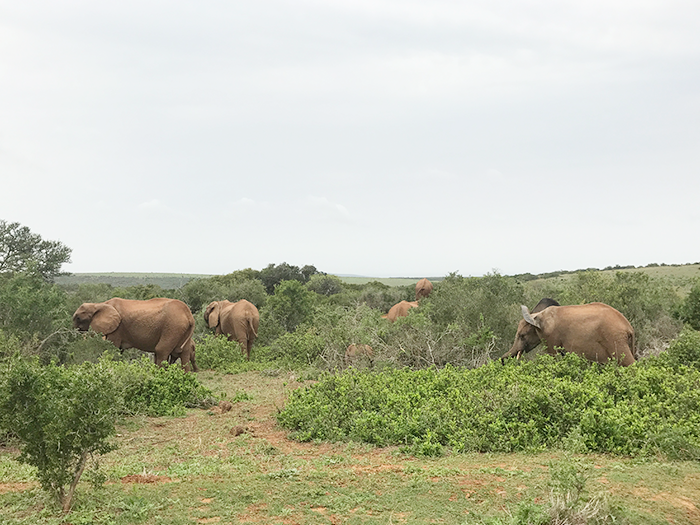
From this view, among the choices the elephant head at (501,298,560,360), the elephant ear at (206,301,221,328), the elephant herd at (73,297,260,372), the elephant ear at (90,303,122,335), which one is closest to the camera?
the elephant head at (501,298,560,360)

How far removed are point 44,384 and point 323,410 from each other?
4.27 metres

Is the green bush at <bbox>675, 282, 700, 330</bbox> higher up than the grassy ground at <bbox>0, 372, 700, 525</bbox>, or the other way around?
the green bush at <bbox>675, 282, 700, 330</bbox>

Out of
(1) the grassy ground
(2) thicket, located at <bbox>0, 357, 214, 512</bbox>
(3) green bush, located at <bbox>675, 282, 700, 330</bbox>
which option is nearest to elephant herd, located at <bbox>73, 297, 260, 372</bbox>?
(1) the grassy ground

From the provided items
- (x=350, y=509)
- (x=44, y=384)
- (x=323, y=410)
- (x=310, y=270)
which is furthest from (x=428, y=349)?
(x=310, y=270)

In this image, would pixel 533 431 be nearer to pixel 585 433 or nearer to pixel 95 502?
pixel 585 433

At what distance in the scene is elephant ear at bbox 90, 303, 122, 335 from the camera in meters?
14.1

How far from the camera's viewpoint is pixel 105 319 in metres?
14.2

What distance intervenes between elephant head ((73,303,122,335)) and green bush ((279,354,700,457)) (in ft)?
22.4

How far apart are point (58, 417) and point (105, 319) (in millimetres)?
10033

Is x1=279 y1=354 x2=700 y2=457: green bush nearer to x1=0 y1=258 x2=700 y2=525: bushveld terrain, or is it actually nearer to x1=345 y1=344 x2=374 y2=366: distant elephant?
x1=0 y1=258 x2=700 y2=525: bushveld terrain

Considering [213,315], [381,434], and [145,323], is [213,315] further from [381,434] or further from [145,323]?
[381,434]

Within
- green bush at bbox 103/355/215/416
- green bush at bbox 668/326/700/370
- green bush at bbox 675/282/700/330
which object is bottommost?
green bush at bbox 103/355/215/416

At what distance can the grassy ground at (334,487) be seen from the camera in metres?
4.72

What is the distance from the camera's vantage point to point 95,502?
493 cm
